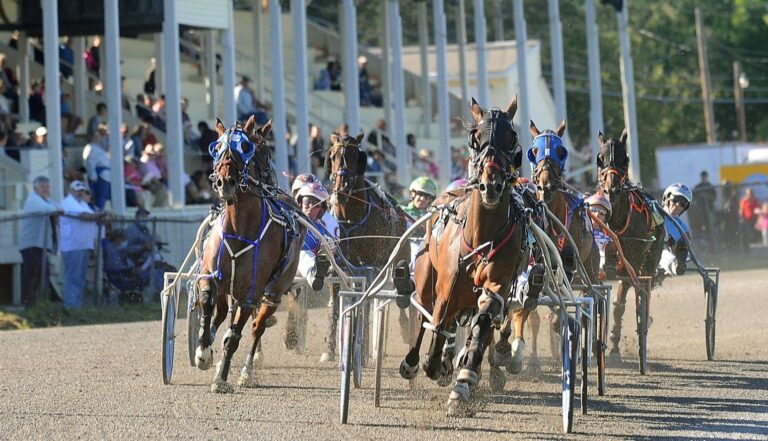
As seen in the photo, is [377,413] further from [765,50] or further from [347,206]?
[765,50]

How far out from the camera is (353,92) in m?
24.5

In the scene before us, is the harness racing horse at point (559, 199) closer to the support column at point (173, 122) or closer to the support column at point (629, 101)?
the support column at point (173, 122)

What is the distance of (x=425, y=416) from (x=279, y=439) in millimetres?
1175

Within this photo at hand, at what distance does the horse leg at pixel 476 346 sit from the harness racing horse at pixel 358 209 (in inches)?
162

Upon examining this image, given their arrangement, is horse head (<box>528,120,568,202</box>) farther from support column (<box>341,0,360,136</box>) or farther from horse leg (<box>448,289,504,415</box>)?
support column (<box>341,0,360,136</box>)

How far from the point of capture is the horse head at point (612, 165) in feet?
41.7

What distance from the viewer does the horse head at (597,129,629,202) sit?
12.7 m

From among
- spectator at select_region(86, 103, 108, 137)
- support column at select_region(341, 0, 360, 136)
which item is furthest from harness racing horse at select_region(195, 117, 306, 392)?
support column at select_region(341, 0, 360, 136)

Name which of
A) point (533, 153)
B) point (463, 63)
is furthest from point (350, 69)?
point (533, 153)

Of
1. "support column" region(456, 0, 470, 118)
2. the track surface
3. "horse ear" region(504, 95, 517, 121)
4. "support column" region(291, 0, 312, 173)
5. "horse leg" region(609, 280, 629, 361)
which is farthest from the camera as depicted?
"support column" region(456, 0, 470, 118)

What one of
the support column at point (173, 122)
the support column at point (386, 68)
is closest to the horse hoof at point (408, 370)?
the support column at point (173, 122)

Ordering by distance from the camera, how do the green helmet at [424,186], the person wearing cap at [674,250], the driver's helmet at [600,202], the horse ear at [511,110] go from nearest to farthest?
the horse ear at [511,110], the driver's helmet at [600,202], the person wearing cap at [674,250], the green helmet at [424,186]

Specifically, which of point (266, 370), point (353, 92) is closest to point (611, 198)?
point (266, 370)

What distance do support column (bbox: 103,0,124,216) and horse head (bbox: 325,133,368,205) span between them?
629 centimetres
